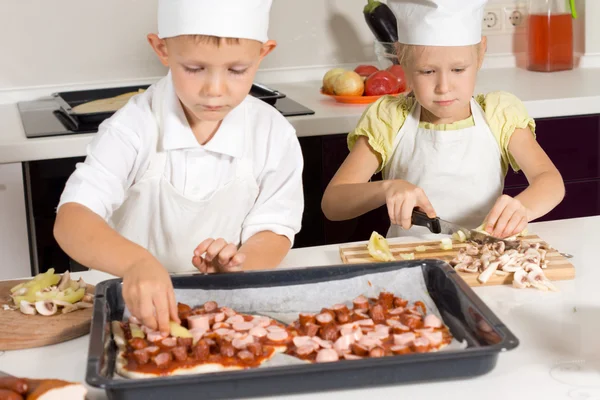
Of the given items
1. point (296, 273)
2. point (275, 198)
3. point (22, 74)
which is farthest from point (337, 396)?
point (22, 74)

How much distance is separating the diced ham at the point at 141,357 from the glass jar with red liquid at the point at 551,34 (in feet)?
7.51

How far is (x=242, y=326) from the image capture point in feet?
3.58

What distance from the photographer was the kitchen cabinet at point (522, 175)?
2.35 metres

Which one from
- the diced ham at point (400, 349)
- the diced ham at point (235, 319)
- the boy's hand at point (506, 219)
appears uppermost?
the boy's hand at point (506, 219)

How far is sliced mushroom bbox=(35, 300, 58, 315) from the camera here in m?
1.21

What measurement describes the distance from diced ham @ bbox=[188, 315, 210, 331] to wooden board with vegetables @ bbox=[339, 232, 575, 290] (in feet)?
1.28

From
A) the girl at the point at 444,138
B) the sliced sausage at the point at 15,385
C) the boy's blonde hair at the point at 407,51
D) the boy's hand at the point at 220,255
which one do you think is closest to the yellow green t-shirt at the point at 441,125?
the girl at the point at 444,138

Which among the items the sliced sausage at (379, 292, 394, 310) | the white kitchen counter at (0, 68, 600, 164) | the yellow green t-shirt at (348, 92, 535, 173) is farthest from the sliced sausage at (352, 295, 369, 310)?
the white kitchen counter at (0, 68, 600, 164)

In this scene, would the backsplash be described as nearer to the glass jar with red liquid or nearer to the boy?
the glass jar with red liquid

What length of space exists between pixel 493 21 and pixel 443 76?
148 centimetres

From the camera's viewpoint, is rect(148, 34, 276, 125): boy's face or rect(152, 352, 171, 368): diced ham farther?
rect(148, 34, 276, 125): boy's face

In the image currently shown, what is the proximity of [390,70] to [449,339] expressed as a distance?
5.33 feet

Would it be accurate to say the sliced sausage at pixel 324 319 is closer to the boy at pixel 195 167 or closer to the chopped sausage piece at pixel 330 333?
the chopped sausage piece at pixel 330 333

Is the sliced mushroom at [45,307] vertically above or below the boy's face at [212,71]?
below
